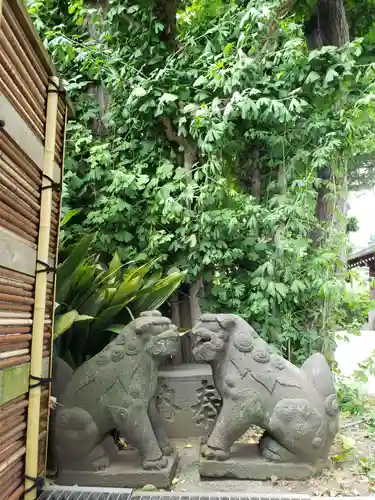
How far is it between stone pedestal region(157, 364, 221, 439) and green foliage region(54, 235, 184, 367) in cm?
63

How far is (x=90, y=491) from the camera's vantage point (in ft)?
6.99

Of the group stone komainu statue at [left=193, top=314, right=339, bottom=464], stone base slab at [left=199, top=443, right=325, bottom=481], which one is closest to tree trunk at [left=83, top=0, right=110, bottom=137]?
stone komainu statue at [left=193, top=314, right=339, bottom=464]

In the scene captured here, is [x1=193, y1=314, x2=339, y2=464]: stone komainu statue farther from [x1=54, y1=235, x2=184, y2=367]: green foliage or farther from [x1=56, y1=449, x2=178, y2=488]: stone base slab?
[x1=54, y1=235, x2=184, y2=367]: green foliage

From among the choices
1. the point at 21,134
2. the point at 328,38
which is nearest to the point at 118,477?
the point at 21,134

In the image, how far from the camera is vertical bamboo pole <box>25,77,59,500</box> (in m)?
1.94

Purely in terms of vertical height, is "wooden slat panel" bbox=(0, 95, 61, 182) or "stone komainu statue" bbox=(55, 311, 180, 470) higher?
"wooden slat panel" bbox=(0, 95, 61, 182)

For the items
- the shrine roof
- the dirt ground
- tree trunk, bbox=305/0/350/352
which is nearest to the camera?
the dirt ground

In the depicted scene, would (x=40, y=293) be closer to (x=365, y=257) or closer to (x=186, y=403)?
(x=186, y=403)

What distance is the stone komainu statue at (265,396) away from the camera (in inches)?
97.7

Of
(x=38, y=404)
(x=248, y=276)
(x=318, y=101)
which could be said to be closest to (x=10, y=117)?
(x=38, y=404)

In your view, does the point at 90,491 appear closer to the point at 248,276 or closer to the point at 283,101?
the point at 248,276

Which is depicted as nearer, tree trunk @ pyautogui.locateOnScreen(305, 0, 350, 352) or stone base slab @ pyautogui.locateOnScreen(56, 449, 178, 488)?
stone base slab @ pyautogui.locateOnScreen(56, 449, 178, 488)

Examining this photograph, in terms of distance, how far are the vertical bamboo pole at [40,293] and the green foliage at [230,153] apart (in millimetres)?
1805

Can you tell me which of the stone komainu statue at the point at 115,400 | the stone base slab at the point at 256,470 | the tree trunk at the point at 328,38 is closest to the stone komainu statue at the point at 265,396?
the stone base slab at the point at 256,470
